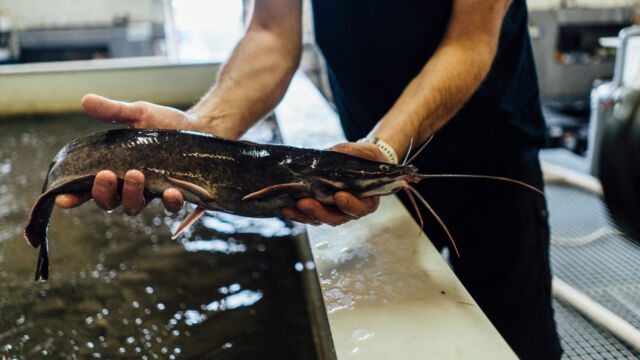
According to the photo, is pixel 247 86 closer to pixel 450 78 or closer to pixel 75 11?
pixel 450 78

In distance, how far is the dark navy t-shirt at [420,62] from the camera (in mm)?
1444

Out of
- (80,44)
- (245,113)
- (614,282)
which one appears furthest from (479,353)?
(80,44)

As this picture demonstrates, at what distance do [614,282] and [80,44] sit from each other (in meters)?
7.39

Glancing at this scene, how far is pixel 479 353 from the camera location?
84 centimetres

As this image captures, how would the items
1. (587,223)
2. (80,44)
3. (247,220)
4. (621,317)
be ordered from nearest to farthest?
(621,317), (247,220), (587,223), (80,44)

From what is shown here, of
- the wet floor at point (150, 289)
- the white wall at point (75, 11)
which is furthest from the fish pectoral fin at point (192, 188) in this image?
the white wall at point (75, 11)

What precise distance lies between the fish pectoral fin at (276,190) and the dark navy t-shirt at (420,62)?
60 cm

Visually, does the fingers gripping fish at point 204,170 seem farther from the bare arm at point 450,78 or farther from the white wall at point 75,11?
the white wall at point 75,11

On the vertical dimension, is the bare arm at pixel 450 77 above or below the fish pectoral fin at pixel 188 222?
above

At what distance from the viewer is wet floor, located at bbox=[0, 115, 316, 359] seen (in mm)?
1473

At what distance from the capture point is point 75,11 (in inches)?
310

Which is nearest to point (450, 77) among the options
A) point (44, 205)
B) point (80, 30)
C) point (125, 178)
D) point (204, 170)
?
point (204, 170)

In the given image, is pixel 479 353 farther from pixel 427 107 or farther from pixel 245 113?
pixel 245 113

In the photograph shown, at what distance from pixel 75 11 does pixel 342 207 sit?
835cm
